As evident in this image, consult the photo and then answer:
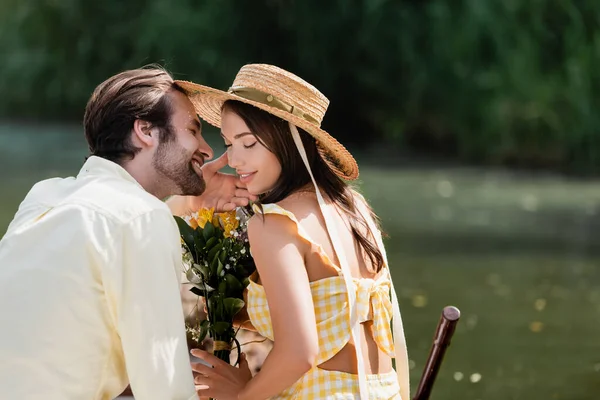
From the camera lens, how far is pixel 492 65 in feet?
54.7

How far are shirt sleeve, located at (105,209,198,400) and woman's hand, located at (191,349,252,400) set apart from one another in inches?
18.2

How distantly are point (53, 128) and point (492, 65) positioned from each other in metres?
9.94

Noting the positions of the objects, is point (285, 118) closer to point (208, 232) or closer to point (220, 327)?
point (208, 232)

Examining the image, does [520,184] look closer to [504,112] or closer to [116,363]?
[504,112]

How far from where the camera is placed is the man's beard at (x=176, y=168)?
2771 millimetres

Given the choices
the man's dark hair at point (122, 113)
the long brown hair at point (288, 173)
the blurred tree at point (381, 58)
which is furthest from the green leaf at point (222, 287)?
the blurred tree at point (381, 58)

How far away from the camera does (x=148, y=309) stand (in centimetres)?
230

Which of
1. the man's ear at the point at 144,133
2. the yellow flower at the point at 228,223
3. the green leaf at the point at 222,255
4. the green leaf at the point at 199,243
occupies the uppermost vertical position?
the man's ear at the point at 144,133

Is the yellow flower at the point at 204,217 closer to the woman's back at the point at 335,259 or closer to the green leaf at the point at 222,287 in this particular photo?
the green leaf at the point at 222,287

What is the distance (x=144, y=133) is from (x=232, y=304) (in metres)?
0.52

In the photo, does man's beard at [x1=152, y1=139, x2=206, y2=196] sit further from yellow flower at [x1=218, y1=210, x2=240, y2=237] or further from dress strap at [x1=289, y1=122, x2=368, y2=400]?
dress strap at [x1=289, y1=122, x2=368, y2=400]

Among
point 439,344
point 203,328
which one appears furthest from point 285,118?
point 439,344

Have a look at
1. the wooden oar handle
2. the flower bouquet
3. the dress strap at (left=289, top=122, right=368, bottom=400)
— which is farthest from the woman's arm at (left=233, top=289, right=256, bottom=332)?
the wooden oar handle

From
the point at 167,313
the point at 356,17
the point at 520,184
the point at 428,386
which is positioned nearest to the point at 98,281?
the point at 167,313
